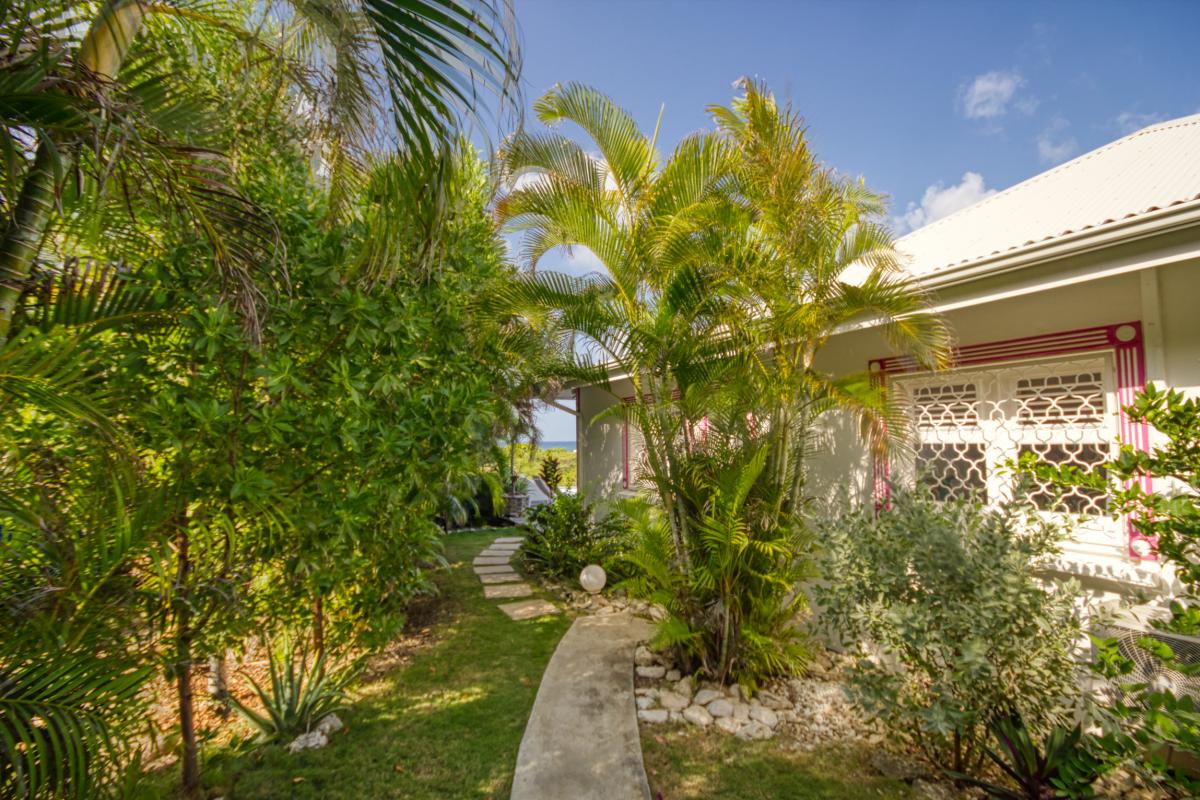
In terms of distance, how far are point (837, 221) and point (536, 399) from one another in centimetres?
744

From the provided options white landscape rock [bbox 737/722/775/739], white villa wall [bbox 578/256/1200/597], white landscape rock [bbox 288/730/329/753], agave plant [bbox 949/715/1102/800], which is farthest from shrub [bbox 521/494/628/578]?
agave plant [bbox 949/715/1102/800]

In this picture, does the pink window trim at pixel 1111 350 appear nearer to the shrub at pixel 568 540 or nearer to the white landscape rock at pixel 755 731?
the white landscape rock at pixel 755 731

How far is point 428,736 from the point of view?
152 inches

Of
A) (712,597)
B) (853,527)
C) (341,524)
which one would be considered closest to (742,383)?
(853,527)

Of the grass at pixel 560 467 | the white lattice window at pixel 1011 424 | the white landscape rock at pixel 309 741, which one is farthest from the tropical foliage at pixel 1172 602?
the grass at pixel 560 467

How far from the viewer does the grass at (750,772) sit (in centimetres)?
320

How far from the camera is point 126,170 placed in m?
2.11

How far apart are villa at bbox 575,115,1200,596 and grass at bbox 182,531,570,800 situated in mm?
3490

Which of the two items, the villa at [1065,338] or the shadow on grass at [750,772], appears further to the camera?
the villa at [1065,338]

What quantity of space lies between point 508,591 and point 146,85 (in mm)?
7071

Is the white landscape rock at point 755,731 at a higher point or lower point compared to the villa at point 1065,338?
lower

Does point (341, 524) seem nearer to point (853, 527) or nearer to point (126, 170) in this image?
point (126, 170)

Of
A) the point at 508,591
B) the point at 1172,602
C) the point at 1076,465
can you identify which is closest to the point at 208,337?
the point at 1172,602

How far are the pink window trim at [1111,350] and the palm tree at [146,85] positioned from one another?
3647mm
